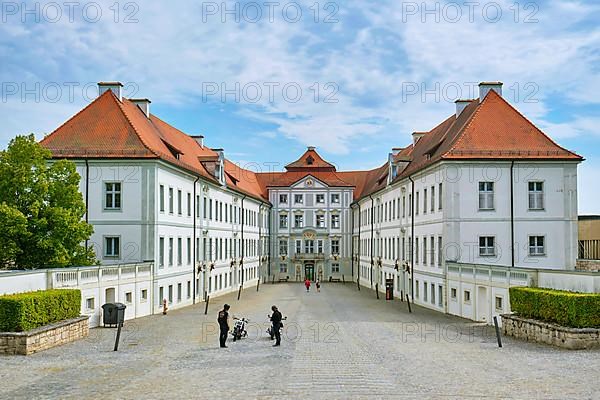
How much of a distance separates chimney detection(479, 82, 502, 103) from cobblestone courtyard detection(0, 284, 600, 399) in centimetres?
1729

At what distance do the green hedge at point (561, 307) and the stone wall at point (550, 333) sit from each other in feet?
0.98

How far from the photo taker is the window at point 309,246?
268ft

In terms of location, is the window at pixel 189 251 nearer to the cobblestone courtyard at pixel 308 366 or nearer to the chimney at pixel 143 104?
the chimney at pixel 143 104

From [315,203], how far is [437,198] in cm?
4326

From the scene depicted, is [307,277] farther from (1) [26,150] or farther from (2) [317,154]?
(1) [26,150]

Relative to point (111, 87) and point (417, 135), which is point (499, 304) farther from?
point (417, 135)

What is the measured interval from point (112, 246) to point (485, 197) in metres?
19.4

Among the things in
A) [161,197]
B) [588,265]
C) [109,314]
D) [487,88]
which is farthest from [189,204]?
[588,265]

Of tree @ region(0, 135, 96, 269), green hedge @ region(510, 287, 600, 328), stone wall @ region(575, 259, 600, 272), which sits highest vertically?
tree @ region(0, 135, 96, 269)

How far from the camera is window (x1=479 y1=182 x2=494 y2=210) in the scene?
1462 inches

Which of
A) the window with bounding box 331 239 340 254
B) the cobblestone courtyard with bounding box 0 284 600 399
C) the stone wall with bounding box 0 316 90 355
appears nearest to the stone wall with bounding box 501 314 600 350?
the cobblestone courtyard with bounding box 0 284 600 399

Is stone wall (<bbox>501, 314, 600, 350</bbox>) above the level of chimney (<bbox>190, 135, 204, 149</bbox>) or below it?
below

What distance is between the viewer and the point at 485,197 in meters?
37.2

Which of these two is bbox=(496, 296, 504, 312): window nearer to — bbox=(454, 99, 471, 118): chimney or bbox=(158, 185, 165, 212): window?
bbox=(158, 185, 165, 212): window
